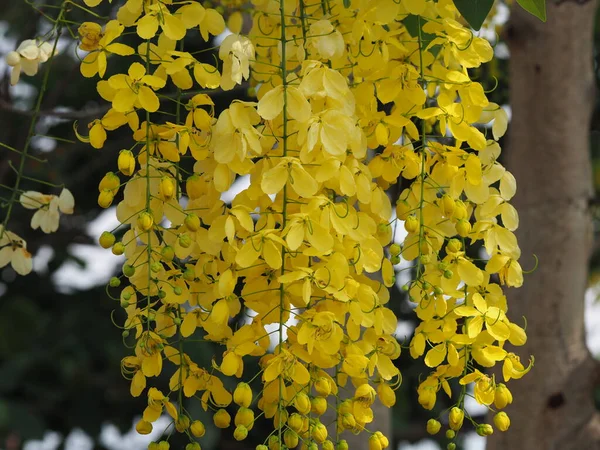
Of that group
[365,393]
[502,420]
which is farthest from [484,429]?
[365,393]

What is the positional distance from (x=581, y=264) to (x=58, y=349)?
4.15 ft

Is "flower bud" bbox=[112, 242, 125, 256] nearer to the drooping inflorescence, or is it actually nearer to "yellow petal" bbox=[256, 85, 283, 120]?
the drooping inflorescence

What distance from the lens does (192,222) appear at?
813 millimetres

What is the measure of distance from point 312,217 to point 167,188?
0.50 ft

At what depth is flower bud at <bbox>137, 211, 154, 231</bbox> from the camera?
31.9 inches

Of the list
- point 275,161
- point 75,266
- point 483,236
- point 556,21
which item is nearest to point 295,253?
point 275,161

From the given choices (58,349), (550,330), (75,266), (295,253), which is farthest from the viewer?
(75,266)

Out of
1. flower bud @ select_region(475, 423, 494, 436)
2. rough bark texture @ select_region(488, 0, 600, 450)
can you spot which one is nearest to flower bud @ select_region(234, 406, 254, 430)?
flower bud @ select_region(475, 423, 494, 436)

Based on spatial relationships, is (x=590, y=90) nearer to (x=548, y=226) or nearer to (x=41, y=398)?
(x=548, y=226)

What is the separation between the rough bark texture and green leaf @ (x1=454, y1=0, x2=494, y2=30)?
66 cm

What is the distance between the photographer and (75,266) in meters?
2.44

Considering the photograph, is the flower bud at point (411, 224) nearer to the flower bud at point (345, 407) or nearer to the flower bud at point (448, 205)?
the flower bud at point (448, 205)

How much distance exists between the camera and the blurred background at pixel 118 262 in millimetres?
1507

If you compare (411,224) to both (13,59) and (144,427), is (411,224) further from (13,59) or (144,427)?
(13,59)
